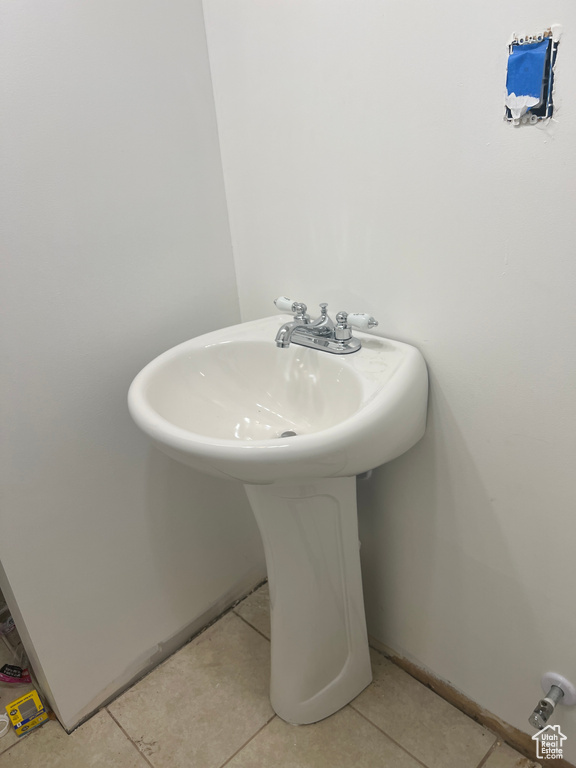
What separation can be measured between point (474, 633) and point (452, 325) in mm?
676

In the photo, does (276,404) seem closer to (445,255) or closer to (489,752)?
(445,255)

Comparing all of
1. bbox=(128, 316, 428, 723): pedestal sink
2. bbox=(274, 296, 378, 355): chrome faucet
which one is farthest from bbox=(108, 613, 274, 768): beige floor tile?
bbox=(274, 296, 378, 355): chrome faucet

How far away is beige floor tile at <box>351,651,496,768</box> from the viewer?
1.15 m

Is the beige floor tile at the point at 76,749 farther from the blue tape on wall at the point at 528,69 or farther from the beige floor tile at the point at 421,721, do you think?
the blue tape on wall at the point at 528,69

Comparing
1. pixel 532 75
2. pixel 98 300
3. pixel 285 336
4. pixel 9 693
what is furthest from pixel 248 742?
pixel 532 75

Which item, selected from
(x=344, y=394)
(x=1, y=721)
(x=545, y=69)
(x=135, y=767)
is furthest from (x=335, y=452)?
(x=1, y=721)

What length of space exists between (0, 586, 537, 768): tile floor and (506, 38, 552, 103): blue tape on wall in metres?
1.24

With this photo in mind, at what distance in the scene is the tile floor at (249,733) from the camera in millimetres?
1159

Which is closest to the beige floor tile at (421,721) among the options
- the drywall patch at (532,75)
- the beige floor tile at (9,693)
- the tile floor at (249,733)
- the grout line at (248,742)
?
the tile floor at (249,733)

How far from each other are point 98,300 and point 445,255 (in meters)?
0.68

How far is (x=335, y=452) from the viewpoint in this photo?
797mm

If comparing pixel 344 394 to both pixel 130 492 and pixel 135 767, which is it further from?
pixel 135 767

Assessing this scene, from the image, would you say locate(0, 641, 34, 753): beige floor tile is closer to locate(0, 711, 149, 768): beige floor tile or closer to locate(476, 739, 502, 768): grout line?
locate(0, 711, 149, 768): beige floor tile

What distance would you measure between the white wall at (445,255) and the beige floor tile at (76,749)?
71 centimetres
